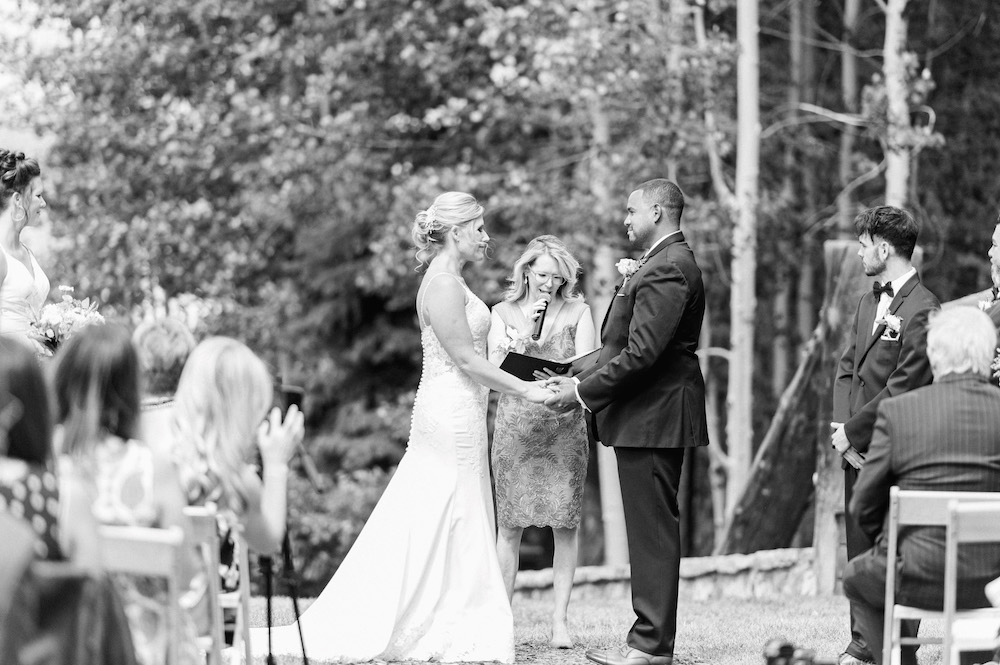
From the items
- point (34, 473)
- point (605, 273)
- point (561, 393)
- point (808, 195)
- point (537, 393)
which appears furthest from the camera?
point (808, 195)

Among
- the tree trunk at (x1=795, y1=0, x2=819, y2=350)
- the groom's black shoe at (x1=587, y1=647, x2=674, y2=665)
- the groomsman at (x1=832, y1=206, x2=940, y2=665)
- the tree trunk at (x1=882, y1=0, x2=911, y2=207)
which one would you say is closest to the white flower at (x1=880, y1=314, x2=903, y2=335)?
the groomsman at (x1=832, y1=206, x2=940, y2=665)

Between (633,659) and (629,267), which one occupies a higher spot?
(629,267)

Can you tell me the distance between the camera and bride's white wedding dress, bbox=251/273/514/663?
19.2 feet

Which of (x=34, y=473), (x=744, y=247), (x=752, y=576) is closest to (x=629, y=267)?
(x=34, y=473)

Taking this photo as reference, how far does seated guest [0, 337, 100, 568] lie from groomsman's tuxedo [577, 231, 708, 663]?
2.79 meters

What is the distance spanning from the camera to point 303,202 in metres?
14.3

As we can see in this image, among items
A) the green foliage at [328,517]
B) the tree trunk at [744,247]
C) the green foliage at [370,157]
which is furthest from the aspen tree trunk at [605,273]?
the green foliage at [328,517]

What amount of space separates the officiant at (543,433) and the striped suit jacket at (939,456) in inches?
80.0

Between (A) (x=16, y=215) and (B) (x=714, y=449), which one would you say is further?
(B) (x=714, y=449)

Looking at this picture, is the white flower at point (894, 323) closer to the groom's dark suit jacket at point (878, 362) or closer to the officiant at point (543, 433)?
the groom's dark suit jacket at point (878, 362)

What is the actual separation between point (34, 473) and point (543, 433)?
3402 millimetres

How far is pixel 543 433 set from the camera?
251 inches

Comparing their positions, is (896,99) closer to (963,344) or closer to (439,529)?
(439,529)

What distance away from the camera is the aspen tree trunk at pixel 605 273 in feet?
40.3
